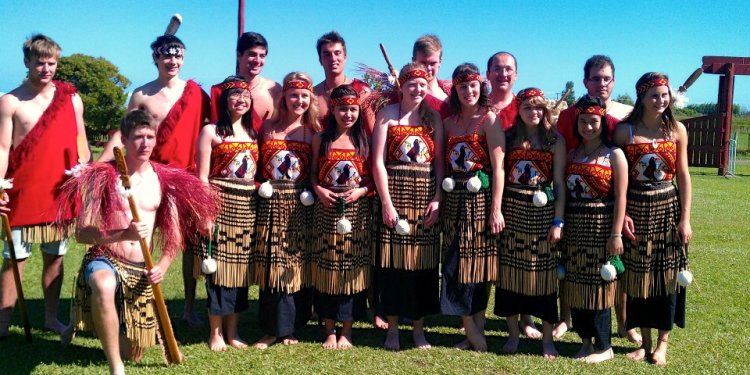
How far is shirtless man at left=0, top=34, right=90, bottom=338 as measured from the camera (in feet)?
14.7

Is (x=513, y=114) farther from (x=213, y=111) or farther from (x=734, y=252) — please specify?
(x=734, y=252)

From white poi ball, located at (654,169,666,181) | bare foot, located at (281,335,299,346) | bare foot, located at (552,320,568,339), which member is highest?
white poi ball, located at (654,169,666,181)

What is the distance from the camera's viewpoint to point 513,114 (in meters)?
4.73

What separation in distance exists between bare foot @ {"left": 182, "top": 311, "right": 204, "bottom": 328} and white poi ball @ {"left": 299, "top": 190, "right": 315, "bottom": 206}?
1.53 meters

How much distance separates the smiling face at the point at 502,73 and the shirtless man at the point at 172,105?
2.18m

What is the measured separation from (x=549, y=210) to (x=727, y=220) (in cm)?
826

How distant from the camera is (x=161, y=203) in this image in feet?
13.5

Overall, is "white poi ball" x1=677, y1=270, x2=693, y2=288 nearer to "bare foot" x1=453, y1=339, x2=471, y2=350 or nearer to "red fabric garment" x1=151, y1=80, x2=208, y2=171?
"bare foot" x1=453, y1=339, x2=471, y2=350

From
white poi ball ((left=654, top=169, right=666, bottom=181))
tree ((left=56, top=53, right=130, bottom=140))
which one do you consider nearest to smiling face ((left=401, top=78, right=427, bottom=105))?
white poi ball ((left=654, top=169, right=666, bottom=181))

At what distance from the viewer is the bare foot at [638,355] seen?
175 inches

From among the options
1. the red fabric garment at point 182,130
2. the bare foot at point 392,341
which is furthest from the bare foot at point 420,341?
the red fabric garment at point 182,130

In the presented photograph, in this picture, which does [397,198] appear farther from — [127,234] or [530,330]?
[127,234]

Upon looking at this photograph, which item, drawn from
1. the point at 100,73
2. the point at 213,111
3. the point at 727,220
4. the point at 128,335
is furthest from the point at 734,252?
the point at 100,73

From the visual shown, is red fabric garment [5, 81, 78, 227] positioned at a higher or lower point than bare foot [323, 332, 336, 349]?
higher
